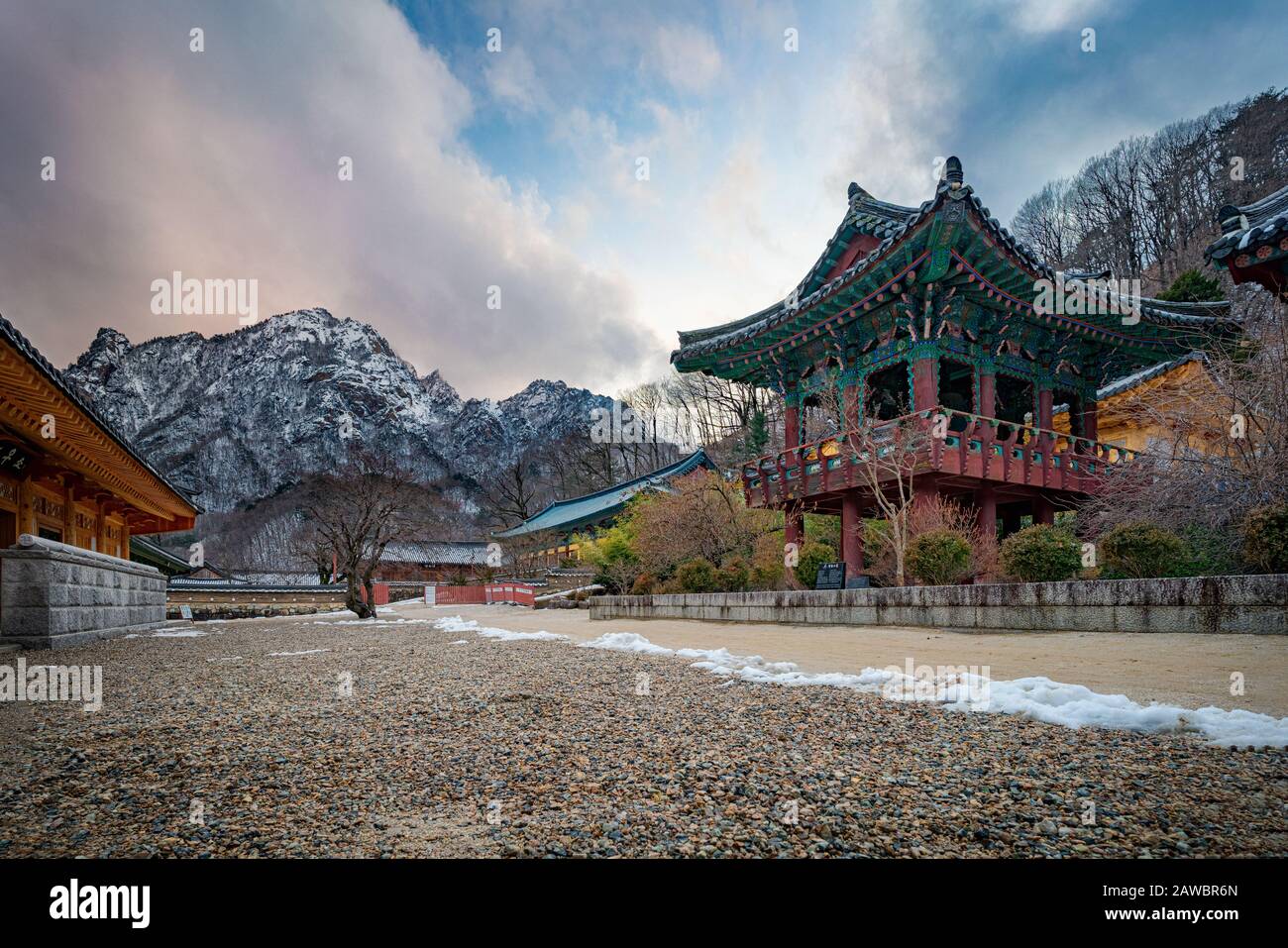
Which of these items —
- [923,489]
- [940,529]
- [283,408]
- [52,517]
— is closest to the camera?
[940,529]

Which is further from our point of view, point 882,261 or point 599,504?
point 599,504

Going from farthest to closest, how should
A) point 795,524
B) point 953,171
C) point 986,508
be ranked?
point 795,524
point 986,508
point 953,171

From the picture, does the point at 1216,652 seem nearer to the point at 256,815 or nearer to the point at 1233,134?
the point at 256,815

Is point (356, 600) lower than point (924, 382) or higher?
lower

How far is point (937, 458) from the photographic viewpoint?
1084 centimetres

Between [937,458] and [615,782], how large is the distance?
998cm

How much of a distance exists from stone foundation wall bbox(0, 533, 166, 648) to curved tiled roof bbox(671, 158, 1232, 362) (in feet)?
39.3

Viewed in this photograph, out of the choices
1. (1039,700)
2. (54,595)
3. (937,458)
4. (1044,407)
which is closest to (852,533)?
(937,458)

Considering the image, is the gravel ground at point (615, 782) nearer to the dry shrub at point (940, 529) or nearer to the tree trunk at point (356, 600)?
the dry shrub at point (940, 529)

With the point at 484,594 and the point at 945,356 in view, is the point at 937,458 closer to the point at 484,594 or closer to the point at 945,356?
the point at 945,356

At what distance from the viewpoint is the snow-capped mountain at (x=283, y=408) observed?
192ft

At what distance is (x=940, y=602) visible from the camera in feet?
23.2
